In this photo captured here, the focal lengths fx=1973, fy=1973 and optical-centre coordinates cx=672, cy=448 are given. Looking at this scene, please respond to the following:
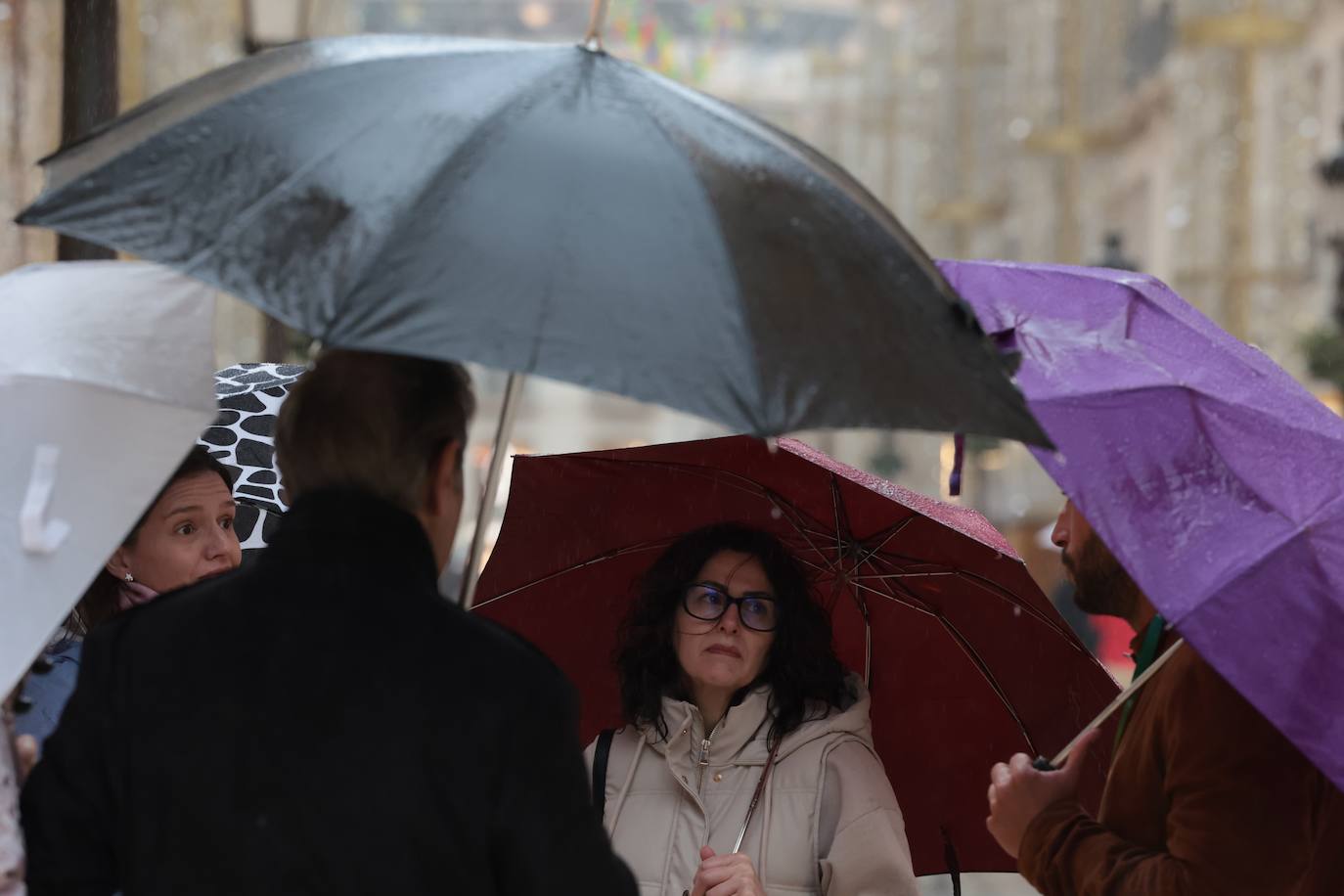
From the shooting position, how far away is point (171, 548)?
12.5ft

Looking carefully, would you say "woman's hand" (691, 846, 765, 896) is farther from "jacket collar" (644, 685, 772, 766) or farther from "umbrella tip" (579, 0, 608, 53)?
"umbrella tip" (579, 0, 608, 53)

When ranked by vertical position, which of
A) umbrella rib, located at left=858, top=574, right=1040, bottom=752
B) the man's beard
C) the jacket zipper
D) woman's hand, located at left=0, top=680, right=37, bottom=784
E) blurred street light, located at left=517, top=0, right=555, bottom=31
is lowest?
the jacket zipper

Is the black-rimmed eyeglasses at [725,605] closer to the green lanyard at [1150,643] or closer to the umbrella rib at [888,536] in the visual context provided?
the umbrella rib at [888,536]

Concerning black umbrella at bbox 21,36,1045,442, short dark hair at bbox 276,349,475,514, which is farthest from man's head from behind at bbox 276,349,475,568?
black umbrella at bbox 21,36,1045,442

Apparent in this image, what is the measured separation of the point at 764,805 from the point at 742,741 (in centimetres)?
15

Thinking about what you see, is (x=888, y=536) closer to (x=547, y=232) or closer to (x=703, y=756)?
(x=703, y=756)

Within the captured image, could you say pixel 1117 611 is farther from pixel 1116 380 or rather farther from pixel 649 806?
pixel 649 806

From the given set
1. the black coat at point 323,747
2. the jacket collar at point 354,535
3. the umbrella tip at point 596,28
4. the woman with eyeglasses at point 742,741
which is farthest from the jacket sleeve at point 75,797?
the woman with eyeglasses at point 742,741

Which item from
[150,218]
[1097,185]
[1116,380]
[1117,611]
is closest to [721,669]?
[1117,611]

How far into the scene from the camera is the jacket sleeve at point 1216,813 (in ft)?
10.1

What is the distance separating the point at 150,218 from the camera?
2.48 meters

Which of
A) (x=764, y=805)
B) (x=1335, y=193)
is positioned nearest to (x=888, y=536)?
(x=764, y=805)

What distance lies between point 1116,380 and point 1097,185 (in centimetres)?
2913

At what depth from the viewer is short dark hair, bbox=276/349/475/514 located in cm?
252
